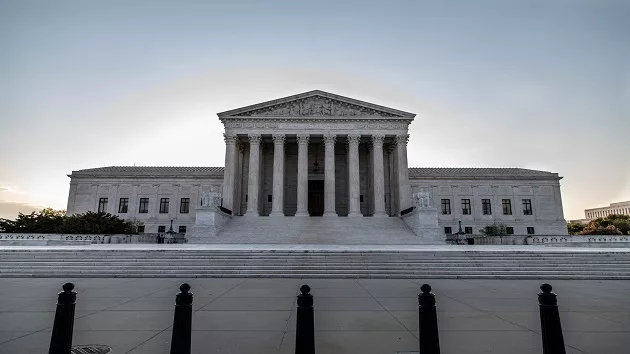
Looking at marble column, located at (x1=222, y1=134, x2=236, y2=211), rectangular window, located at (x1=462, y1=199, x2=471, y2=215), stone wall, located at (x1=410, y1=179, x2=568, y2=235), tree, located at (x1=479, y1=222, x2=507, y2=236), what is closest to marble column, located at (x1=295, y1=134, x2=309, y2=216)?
marble column, located at (x1=222, y1=134, x2=236, y2=211)

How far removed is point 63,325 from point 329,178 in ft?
118

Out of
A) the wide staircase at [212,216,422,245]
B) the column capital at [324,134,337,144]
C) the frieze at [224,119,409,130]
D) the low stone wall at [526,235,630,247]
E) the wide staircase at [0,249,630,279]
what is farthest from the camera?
the frieze at [224,119,409,130]

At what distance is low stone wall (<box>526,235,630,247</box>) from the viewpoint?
93.6ft

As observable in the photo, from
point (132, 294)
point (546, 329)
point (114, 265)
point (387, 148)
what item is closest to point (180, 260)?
point (114, 265)

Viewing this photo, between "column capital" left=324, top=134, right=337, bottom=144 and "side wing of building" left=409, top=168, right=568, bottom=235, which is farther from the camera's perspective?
"side wing of building" left=409, top=168, right=568, bottom=235

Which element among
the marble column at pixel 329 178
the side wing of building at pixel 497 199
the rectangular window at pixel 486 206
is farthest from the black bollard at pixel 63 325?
the rectangular window at pixel 486 206

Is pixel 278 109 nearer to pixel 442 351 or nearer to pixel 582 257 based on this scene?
pixel 582 257

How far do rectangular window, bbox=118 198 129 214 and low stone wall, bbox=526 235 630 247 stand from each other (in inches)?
1991

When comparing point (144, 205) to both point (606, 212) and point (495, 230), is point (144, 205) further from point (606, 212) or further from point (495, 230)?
point (606, 212)

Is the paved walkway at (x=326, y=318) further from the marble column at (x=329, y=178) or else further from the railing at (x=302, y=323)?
the marble column at (x=329, y=178)

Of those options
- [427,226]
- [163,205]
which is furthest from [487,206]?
[163,205]

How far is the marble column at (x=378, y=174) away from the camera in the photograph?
3959 cm

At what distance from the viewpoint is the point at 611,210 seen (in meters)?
123

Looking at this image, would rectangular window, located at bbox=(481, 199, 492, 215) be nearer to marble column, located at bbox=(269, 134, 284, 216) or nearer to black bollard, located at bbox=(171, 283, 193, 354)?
marble column, located at bbox=(269, 134, 284, 216)
